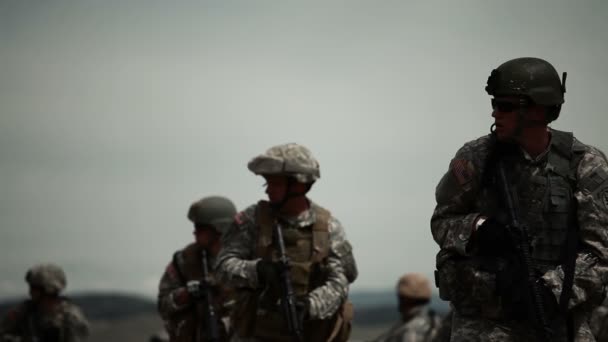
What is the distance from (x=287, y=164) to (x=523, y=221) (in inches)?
108

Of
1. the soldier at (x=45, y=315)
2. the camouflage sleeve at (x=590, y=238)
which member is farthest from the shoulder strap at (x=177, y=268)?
the camouflage sleeve at (x=590, y=238)

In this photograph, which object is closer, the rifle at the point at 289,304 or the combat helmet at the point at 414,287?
the rifle at the point at 289,304

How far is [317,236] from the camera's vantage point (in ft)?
29.3

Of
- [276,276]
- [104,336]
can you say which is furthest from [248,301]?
[104,336]

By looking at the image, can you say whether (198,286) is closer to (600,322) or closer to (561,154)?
(600,322)

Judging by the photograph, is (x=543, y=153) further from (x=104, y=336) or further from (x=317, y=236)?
(x=104, y=336)

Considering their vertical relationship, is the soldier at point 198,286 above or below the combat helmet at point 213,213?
below

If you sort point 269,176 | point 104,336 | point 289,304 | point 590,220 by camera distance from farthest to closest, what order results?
point 104,336, point 269,176, point 289,304, point 590,220

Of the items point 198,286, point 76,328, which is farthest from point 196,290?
point 76,328

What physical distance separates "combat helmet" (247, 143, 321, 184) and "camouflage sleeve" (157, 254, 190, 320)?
2136 millimetres

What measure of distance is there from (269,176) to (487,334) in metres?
2.95

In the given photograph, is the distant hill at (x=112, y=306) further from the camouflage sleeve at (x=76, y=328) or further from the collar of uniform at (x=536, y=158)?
the collar of uniform at (x=536, y=158)

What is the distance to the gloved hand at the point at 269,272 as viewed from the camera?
27.7ft

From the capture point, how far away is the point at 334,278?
8.88 metres
